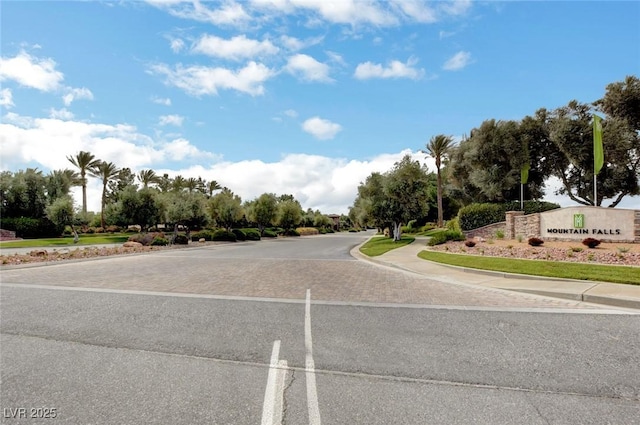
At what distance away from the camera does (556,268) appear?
37.7 feet

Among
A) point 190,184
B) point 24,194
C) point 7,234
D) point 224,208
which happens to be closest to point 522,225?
point 224,208

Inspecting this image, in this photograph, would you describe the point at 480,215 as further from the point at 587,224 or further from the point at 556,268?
the point at 556,268

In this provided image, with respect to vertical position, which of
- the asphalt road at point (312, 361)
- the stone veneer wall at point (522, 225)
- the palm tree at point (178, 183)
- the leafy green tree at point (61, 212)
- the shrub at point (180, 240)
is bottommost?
the shrub at point (180, 240)

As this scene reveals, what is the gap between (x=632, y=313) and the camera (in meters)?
7.00

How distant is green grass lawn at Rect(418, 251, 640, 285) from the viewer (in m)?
9.88

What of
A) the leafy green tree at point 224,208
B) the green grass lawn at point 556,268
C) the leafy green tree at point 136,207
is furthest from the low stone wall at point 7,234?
the green grass lawn at point 556,268

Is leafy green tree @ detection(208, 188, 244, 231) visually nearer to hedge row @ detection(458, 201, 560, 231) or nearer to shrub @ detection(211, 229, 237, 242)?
shrub @ detection(211, 229, 237, 242)

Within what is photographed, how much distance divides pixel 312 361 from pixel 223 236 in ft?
122

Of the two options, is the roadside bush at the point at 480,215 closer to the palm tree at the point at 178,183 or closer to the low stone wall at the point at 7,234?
the low stone wall at the point at 7,234

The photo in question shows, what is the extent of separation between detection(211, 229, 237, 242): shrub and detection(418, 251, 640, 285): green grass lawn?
29478mm

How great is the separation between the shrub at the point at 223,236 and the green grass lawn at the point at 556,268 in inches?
1161

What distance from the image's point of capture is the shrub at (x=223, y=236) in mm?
40188

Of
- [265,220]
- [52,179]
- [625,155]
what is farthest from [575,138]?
[52,179]

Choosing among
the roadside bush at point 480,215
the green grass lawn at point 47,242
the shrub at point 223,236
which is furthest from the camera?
the shrub at point 223,236
